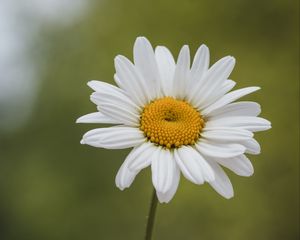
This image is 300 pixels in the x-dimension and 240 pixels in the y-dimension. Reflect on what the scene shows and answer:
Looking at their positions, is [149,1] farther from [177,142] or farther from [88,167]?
[177,142]

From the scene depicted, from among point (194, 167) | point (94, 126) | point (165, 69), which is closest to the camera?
point (194, 167)

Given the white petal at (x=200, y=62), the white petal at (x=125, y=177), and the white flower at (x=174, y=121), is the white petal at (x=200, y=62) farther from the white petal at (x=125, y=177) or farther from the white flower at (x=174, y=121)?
the white petal at (x=125, y=177)

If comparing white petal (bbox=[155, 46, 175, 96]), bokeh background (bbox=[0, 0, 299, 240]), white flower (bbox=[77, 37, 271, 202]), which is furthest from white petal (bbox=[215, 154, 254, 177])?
bokeh background (bbox=[0, 0, 299, 240])

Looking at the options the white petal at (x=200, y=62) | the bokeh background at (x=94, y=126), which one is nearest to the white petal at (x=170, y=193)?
the white petal at (x=200, y=62)

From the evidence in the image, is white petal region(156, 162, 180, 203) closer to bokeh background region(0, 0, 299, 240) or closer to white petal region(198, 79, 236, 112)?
white petal region(198, 79, 236, 112)

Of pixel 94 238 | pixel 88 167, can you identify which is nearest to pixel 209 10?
pixel 88 167

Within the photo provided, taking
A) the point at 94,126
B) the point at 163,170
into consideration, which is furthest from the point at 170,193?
the point at 94,126

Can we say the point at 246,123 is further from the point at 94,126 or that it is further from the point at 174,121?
the point at 94,126
